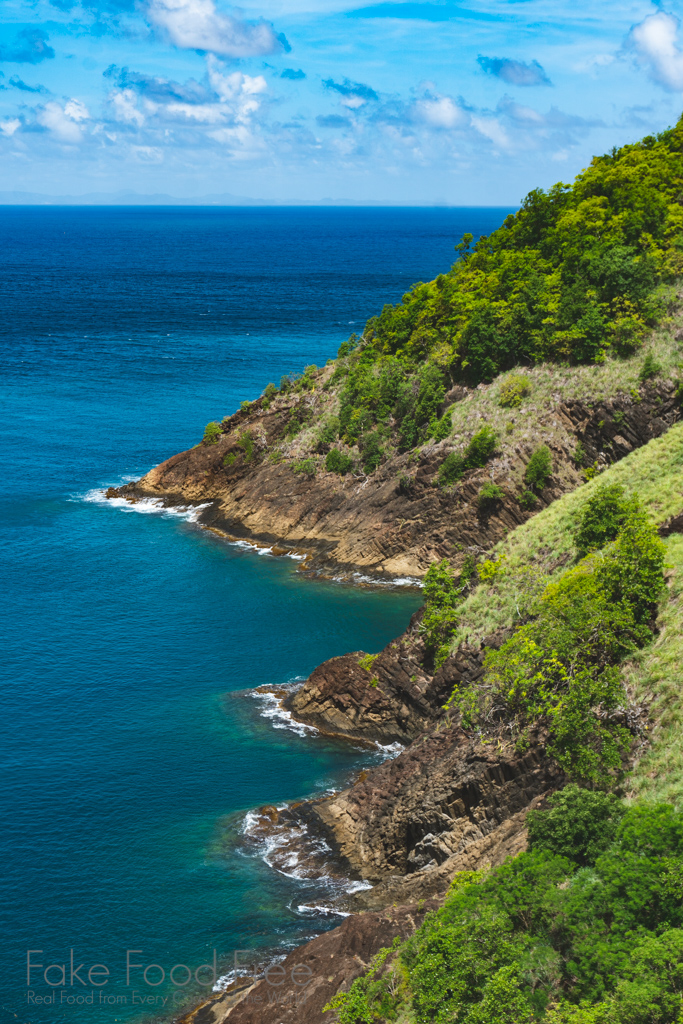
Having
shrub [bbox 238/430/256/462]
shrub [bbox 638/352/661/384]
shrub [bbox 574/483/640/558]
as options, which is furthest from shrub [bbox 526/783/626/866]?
shrub [bbox 238/430/256/462]

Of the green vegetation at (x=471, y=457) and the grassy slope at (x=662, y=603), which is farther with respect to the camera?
the green vegetation at (x=471, y=457)

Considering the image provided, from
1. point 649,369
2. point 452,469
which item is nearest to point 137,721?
point 452,469

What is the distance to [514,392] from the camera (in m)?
72.9

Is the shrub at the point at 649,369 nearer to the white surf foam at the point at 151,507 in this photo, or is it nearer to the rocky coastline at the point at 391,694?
the rocky coastline at the point at 391,694

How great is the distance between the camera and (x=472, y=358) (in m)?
76.1

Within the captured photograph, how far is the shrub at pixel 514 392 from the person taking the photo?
7269 cm

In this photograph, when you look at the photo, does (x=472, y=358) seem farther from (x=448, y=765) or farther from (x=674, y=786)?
(x=674, y=786)

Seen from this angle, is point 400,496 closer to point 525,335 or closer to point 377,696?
point 525,335

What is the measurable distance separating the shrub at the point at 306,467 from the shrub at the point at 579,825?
55.6m

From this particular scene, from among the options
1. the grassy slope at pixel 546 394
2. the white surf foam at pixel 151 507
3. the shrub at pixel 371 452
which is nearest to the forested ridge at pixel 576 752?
the grassy slope at pixel 546 394

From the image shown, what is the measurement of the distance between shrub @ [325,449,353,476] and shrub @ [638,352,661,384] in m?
28.2

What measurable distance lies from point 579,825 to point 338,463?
A: 55.8 metres

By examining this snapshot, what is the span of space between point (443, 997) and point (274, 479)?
62.7m

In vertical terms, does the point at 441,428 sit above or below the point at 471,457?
above
